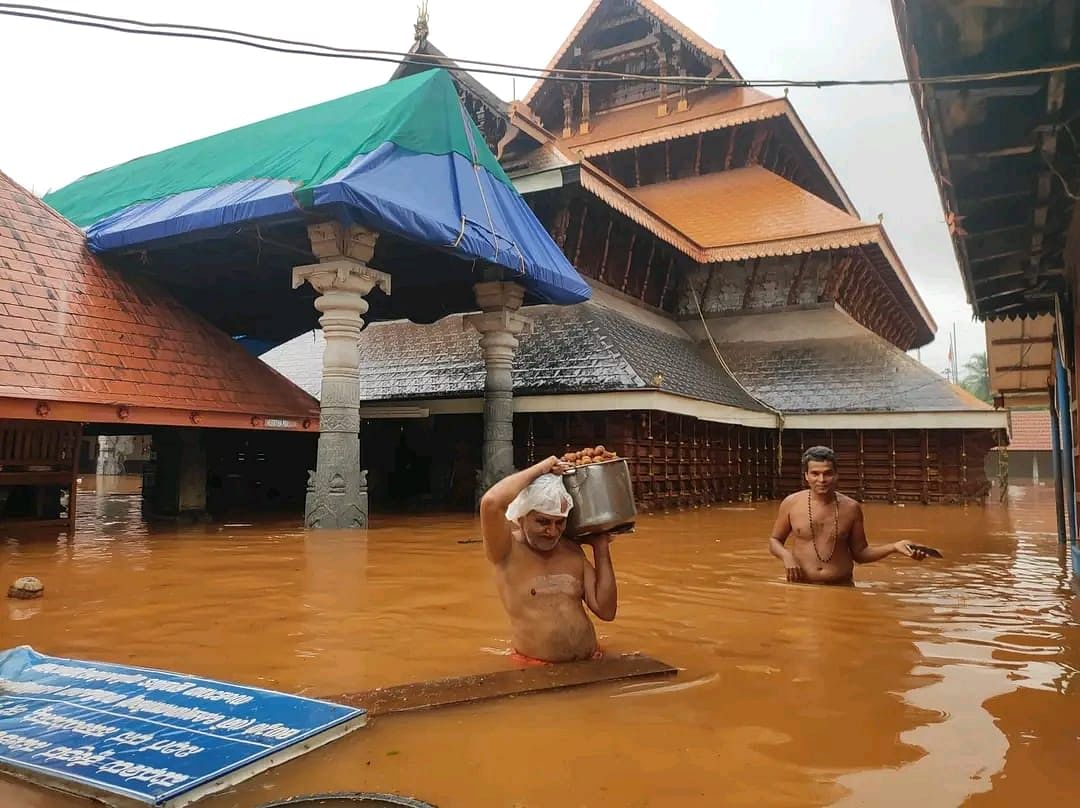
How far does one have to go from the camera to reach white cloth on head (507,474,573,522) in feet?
10.6

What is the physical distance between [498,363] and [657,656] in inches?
336

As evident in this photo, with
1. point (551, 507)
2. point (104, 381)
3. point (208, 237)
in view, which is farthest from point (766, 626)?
point (208, 237)

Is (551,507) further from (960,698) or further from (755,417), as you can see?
(755,417)

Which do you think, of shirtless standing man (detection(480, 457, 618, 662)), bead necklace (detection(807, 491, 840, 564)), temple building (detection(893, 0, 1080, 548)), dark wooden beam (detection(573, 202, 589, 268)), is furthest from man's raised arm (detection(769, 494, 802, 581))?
dark wooden beam (detection(573, 202, 589, 268))

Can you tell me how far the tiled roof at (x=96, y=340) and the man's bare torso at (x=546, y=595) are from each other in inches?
250

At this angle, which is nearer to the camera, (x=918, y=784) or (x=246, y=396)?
(x=918, y=784)

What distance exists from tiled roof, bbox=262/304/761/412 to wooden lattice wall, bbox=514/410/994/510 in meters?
0.85

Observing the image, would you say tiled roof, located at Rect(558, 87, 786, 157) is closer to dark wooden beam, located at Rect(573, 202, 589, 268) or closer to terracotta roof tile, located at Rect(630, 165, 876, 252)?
terracotta roof tile, located at Rect(630, 165, 876, 252)

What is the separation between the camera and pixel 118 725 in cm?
257

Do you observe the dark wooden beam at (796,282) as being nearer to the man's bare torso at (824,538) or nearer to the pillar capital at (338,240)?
the pillar capital at (338,240)

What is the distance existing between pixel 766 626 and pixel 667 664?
122 cm

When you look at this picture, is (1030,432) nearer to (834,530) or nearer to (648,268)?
(648,268)

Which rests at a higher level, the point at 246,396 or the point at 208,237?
the point at 208,237

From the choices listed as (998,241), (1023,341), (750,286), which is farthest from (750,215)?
(998,241)
